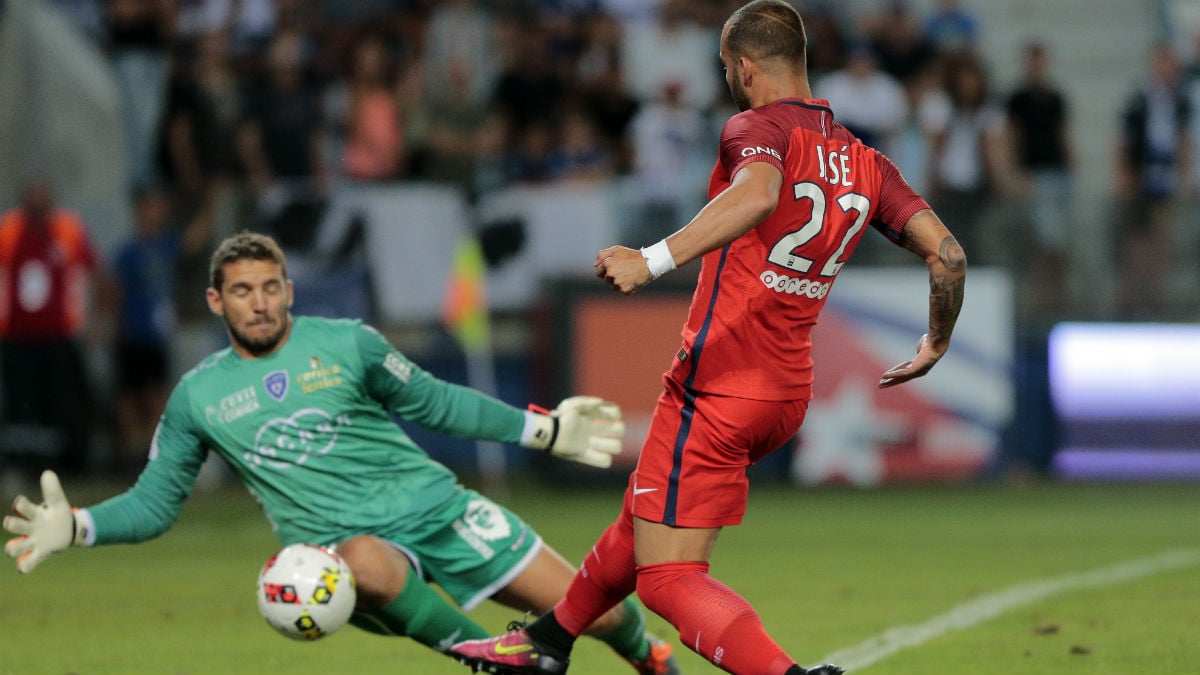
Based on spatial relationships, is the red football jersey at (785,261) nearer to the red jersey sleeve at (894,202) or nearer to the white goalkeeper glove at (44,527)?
the red jersey sleeve at (894,202)

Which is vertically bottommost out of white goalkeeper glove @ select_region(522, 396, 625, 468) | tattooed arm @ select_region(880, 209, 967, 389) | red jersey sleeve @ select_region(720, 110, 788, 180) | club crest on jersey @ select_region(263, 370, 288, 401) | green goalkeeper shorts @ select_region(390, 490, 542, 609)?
green goalkeeper shorts @ select_region(390, 490, 542, 609)

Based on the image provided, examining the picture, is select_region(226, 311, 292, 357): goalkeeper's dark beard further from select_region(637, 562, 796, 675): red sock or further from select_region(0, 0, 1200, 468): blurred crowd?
select_region(0, 0, 1200, 468): blurred crowd

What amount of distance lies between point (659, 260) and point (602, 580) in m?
1.22

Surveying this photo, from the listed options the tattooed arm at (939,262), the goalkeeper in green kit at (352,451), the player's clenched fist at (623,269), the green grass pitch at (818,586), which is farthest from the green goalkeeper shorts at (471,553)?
the player's clenched fist at (623,269)

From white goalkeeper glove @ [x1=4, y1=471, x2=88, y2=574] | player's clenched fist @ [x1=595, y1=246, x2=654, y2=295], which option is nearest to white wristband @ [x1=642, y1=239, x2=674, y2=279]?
player's clenched fist @ [x1=595, y1=246, x2=654, y2=295]

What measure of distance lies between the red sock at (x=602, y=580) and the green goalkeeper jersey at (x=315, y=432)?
29.3 inches

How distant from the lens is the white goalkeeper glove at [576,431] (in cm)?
609

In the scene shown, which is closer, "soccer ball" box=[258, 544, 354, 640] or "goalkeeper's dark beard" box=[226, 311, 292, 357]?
"soccer ball" box=[258, 544, 354, 640]

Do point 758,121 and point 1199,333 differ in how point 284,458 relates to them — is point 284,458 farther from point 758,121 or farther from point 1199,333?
point 1199,333

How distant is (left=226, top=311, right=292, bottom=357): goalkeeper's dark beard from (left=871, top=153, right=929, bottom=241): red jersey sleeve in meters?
2.09

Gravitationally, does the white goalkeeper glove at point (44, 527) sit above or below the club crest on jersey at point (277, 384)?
below

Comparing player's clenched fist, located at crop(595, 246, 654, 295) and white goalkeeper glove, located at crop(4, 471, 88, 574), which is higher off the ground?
player's clenched fist, located at crop(595, 246, 654, 295)

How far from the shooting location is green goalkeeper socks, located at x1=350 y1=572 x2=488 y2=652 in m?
5.82

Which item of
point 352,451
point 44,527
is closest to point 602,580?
point 352,451
